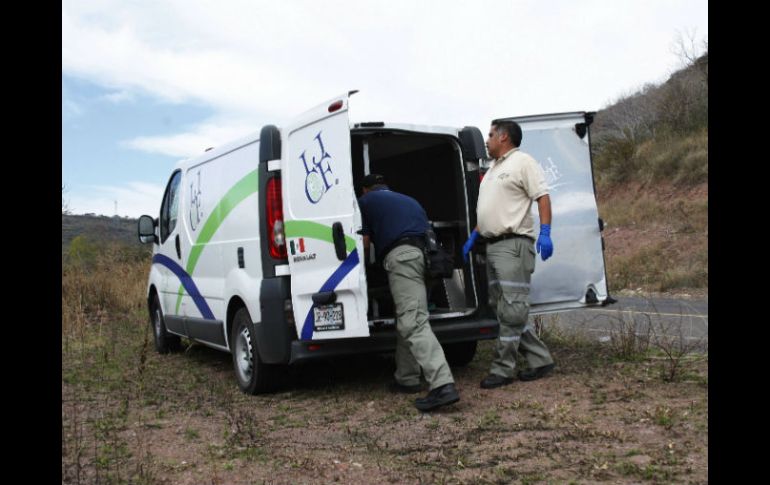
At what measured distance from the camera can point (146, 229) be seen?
8.51 metres

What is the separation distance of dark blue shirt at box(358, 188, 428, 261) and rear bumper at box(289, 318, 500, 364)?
2.03 feet

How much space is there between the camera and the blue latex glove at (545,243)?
5.58 meters

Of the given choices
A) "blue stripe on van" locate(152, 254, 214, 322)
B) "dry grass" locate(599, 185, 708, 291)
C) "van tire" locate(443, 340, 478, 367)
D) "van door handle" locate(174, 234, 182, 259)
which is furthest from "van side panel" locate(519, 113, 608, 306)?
"dry grass" locate(599, 185, 708, 291)

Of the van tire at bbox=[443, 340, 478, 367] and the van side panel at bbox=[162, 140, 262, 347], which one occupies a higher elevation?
the van side panel at bbox=[162, 140, 262, 347]

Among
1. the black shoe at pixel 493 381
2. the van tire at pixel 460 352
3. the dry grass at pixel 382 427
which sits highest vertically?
the van tire at pixel 460 352

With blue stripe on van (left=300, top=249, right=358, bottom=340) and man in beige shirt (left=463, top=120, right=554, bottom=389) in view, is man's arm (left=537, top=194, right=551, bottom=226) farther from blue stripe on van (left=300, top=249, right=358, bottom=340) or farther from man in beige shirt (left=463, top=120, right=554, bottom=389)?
blue stripe on van (left=300, top=249, right=358, bottom=340)

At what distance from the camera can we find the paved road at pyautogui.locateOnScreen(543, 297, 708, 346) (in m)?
7.85

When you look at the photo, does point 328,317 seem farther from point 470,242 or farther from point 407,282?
point 470,242

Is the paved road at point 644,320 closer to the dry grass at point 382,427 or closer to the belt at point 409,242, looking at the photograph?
the dry grass at point 382,427

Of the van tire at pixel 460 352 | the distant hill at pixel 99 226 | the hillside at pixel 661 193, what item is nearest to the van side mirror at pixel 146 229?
the van tire at pixel 460 352

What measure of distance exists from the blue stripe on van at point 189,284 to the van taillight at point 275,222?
1487mm
